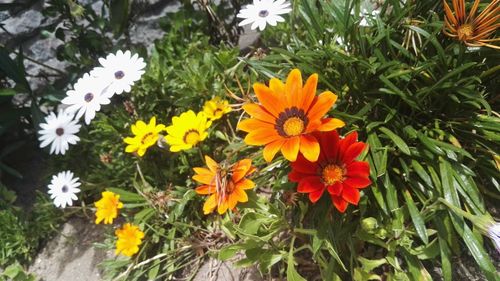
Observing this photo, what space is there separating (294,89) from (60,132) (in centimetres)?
113

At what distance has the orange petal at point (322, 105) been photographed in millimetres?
1145

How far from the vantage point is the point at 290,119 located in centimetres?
121

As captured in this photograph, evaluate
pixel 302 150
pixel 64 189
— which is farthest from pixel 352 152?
pixel 64 189

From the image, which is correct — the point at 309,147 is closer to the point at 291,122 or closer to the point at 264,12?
the point at 291,122

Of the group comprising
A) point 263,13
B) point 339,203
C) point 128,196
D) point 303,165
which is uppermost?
point 263,13

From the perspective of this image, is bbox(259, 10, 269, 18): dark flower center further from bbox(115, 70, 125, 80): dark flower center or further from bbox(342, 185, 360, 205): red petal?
bbox(342, 185, 360, 205): red petal

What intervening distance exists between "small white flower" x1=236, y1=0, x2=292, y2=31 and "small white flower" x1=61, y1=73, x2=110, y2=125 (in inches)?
22.1

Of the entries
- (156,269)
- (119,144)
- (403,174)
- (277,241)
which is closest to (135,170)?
(119,144)

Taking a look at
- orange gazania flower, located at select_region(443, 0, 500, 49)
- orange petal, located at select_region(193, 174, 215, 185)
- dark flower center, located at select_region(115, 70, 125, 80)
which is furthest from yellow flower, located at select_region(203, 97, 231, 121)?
orange gazania flower, located at select_region(443, 0, 500, 49)

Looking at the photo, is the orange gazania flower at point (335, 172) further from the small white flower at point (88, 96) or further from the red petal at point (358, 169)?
the small white flower at point (88, 96)

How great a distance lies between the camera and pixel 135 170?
75.3 inches

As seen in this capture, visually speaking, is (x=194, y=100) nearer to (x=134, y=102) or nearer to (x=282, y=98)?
(x=134, y=102)

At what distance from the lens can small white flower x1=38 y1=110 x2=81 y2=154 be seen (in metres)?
1.86

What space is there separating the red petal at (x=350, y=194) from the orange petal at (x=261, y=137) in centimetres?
21
